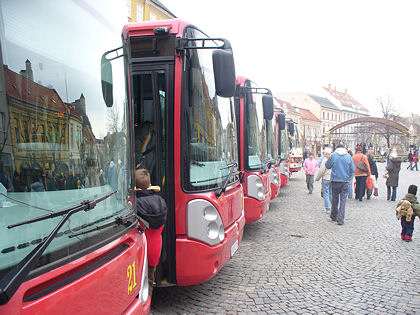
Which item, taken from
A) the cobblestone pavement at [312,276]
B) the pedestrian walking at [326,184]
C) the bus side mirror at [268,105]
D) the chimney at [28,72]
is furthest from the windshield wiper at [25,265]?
the pedestrian walking at [326,184]

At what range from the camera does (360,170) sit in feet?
39.8

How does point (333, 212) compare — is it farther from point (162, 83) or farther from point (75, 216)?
point (75, 216)

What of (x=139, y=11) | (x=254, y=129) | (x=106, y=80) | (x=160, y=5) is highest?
(x=160, y=5)

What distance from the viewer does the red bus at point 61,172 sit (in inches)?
60.6

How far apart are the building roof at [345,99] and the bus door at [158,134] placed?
366ft

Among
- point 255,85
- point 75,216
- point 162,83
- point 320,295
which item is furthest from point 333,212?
point 75,216

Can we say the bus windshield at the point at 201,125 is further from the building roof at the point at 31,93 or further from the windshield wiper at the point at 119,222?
the building roof at the point at 31,93

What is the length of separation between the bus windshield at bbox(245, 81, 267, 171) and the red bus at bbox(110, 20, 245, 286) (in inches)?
124

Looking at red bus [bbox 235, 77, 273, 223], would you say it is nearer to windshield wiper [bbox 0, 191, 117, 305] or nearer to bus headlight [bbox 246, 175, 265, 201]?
bus headlight [bbox 246, 175, 265, 201]

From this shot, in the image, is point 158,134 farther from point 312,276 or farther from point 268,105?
point 268,105

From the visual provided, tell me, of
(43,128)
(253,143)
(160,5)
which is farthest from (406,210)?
(160,5)

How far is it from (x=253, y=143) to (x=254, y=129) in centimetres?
32

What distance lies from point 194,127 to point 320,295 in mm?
2516

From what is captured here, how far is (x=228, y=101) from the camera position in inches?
194
